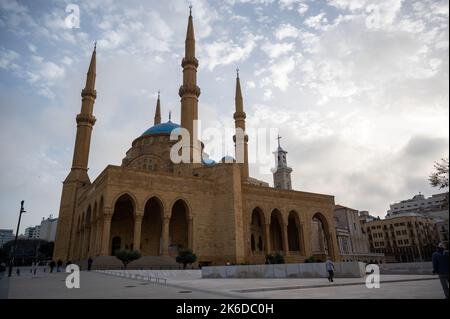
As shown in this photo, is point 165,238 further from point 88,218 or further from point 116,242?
point 88,218

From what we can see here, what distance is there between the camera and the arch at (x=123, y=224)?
28.6 m

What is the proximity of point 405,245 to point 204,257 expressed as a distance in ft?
148

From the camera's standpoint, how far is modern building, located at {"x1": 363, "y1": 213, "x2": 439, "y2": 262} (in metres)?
55.6

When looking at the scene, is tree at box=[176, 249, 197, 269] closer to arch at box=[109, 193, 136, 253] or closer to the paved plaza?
arch at box=[109, 193, 136, 253]

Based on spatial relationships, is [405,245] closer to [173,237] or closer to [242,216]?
[242,216]

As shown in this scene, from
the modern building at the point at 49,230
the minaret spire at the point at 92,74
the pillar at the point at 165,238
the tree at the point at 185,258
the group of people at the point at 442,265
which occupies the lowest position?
the group of people at the point at 442,265

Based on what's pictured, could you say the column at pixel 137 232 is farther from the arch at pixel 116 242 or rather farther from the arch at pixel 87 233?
the arch at pixel 116 242

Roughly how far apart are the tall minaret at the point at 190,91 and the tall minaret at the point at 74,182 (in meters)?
10.0

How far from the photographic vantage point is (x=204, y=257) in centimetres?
2562

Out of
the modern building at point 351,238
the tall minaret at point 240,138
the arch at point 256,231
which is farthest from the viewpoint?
the modern building at point 351,238

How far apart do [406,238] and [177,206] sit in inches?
1783

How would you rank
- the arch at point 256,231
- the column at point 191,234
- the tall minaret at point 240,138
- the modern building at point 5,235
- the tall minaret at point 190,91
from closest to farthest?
the column at point 191,234 < the tall minaret at point 190,91 < the arch at point 256,231 < the tall minaret at point 240,138 < the modern building at point 5,235

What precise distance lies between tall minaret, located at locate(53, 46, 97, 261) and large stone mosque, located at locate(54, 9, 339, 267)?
9 cm

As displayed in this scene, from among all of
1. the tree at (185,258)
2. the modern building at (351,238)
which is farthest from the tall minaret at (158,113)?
the modern building at (351,238)
